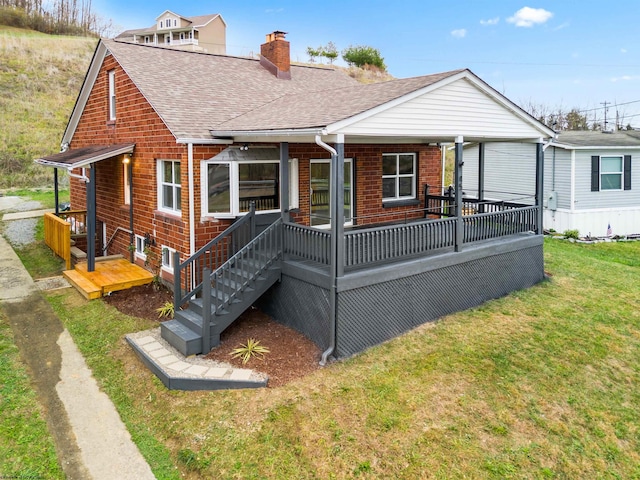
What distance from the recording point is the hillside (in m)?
27.0

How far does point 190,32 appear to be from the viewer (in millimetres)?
54656

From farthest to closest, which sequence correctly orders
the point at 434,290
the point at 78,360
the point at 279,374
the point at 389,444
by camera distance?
the point at 434,290 < the point at 78,360 < the point at 279,374 < the point at 389,444

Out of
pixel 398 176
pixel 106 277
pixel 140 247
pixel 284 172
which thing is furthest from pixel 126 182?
pixel 398 176

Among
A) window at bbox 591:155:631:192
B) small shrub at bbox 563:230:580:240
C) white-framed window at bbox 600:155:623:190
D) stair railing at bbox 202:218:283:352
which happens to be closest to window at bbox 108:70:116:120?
stair railing at bbox 202:218:283:352

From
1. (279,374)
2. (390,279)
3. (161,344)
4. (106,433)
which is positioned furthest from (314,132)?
(106,433)

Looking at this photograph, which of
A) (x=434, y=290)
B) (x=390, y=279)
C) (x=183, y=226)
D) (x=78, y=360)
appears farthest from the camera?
(x=183, y=226)

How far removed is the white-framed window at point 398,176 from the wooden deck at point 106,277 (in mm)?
6258

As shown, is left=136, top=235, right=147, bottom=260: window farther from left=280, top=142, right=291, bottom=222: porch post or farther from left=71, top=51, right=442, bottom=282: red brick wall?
left=280, top=142, right=291, bottom=222: porch post

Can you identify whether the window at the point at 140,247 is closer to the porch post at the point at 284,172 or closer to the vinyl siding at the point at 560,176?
the porch post at the point at 284,172

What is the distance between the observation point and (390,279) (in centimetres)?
863

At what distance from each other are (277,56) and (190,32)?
45.3 meters

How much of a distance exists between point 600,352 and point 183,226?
8.05 metres

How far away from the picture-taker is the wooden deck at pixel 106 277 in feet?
35.0

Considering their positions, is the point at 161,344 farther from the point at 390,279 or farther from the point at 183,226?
the point at 390,279
